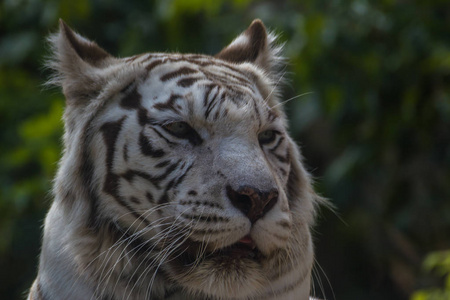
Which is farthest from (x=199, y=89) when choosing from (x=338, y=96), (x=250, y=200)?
(x=338, y=96)

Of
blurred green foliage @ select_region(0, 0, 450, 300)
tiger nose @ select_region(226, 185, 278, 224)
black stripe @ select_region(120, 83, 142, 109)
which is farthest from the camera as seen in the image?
blurred green foliage @ select_region(0, 0, 450, 300)

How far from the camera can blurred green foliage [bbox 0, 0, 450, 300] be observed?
635 cm

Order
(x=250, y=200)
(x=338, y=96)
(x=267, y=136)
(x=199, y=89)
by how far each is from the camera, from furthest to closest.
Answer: (x=338, y=96), (x=267, y=136), (x=199, y=89), (x=250, y=200)

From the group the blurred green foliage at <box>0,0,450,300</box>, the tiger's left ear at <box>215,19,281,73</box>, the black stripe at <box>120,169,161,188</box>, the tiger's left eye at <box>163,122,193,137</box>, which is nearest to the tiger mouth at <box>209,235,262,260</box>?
the black stripe at <box>120,169,161,188</box>

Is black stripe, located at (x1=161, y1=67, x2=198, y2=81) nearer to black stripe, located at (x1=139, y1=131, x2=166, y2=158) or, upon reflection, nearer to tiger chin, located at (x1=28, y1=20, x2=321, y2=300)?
tiger chin, located at (x1=28, y1=20, x2=321, y2=300)

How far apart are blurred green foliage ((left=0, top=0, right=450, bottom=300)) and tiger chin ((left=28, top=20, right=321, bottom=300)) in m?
3.40

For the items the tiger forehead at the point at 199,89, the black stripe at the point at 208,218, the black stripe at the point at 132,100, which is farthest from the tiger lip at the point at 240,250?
the black stripe at the point at 132,100

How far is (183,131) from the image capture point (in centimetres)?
254

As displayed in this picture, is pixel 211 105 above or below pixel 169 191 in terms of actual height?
above

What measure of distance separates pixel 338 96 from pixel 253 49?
3.33 metres

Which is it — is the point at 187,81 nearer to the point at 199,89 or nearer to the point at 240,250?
the point at 199,89

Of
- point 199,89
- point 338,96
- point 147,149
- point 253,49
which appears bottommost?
point 338,96

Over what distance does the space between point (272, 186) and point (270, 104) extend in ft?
2.34

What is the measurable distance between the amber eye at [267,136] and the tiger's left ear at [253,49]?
0.52 metres
